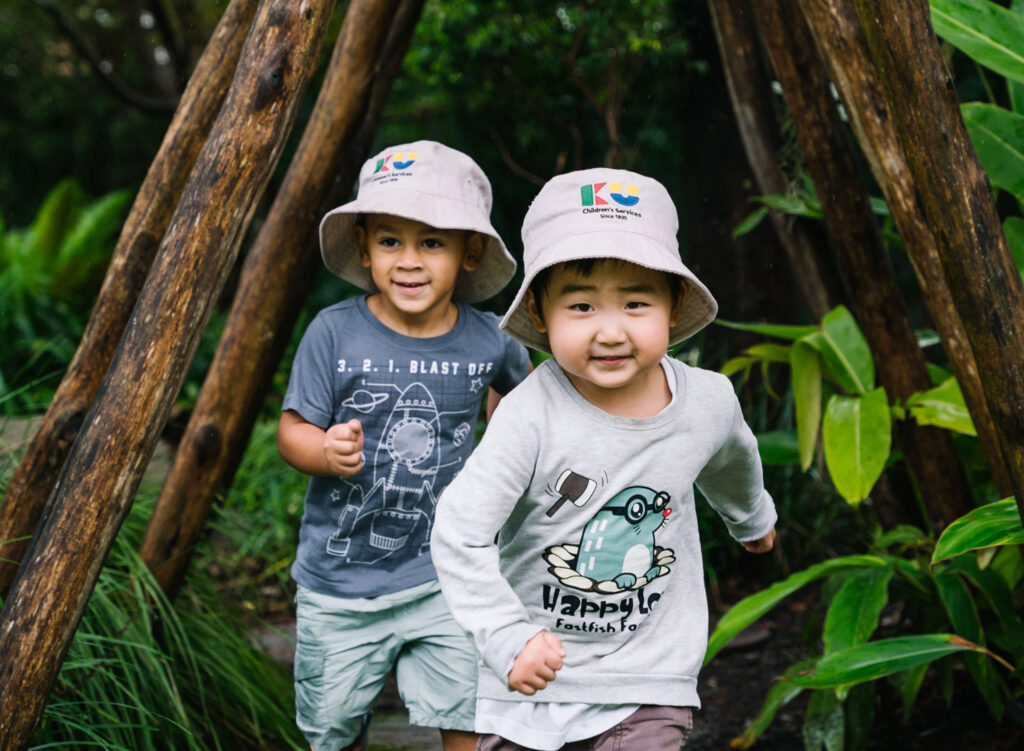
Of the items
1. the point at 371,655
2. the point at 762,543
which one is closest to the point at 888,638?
the point at 762,543

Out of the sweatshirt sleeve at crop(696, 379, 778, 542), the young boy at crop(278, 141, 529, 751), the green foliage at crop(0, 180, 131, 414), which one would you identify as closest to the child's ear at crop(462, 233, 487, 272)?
the young boy at crop(278, 141, 529, 751)

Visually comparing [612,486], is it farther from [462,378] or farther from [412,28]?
[412,28]

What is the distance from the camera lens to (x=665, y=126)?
6527 millimetres

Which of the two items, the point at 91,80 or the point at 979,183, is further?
the point at 91,80

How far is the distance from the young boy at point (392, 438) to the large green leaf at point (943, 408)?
1.17 m

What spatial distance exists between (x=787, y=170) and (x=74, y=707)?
9.47ft

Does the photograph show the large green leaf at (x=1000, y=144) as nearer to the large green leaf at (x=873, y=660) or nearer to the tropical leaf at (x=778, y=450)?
the tropical leaf at (x=778, y=450)

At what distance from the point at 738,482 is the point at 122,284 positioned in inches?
62.7

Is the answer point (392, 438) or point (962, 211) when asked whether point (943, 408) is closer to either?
point (962, 211)

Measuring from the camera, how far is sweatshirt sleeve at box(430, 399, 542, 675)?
1.58 metres

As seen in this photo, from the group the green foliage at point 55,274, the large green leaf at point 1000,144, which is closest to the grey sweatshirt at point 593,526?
the large green leaf at point 1000,144

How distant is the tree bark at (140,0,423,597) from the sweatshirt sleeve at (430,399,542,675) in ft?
4.17

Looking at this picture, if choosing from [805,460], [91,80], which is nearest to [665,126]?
[805,460]

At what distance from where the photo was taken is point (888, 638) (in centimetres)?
278
